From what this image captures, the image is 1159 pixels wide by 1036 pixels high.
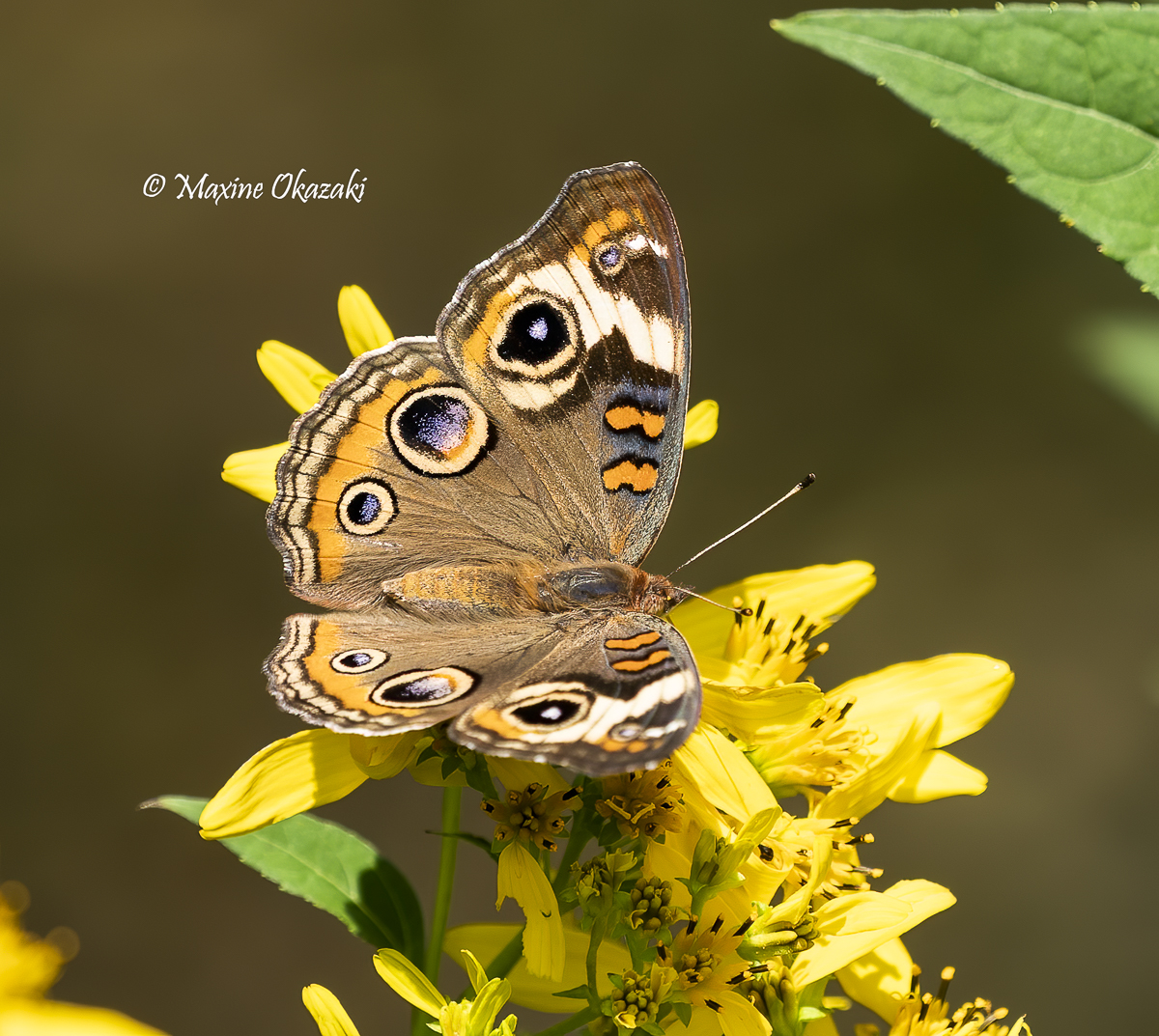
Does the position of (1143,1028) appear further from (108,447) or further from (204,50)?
(204,50)

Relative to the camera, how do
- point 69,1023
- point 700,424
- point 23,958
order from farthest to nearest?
point 23,958 → point 700,424 → point 69,1023

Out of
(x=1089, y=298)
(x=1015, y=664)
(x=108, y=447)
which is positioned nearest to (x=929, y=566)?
(x=1015, y=664)

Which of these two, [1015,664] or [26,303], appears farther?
[1015,664]

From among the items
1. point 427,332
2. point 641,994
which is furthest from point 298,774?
point 427,332

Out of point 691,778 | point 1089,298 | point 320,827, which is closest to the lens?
point 691,778

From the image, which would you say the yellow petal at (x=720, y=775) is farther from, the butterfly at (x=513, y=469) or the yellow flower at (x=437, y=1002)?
the yellow flower at (x=437, y=1002)

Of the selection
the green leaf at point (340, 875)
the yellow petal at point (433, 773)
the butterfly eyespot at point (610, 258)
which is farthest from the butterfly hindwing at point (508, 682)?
the butterfly eyespot at point (610, 258)

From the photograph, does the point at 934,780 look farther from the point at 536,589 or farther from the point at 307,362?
the point at 307,362
